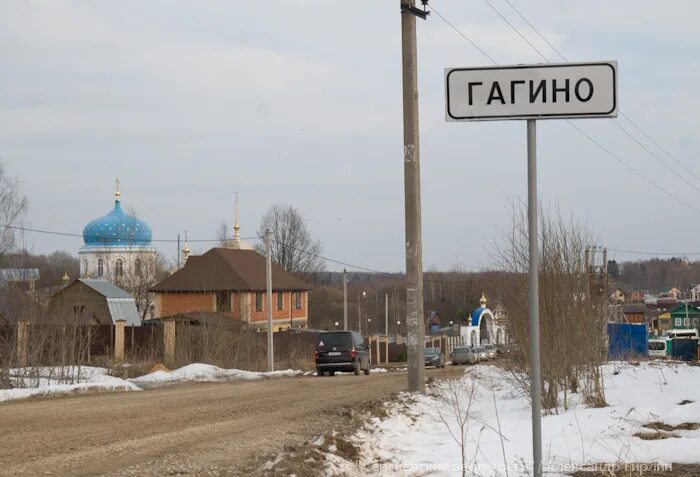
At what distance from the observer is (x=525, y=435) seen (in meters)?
11.0

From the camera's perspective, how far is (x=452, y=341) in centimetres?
7538

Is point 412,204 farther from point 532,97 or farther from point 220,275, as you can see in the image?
point 220,275

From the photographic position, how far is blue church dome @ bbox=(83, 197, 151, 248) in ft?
274

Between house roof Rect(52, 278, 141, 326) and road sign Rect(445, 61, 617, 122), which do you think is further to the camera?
house roof Rect(52, 278, 141, 326)

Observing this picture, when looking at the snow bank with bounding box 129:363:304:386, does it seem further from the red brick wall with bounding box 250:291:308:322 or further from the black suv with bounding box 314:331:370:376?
the red brick wall with bounding box 250:291:308:322

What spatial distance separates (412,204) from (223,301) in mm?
44803

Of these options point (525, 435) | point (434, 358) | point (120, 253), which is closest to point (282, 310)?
point (434, 358)

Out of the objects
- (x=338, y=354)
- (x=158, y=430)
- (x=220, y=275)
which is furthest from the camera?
(x=220, y=275)

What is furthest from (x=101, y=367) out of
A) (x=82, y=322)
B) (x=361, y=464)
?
(x=361, y=464)

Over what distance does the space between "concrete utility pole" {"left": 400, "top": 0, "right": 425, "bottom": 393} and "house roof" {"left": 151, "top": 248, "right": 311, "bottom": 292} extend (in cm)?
4302

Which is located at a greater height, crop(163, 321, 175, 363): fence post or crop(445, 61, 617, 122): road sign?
crop(445, 61, 617, 122): road sign

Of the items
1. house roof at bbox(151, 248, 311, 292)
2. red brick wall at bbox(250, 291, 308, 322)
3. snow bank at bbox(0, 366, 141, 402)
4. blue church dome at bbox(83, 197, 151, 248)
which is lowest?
snow bank at bbox(0, 366, 141, 402)

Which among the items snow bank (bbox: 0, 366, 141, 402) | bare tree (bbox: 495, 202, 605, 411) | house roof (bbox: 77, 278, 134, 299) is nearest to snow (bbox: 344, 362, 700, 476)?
bare tree (bbox: 495, 202, 605, 411)

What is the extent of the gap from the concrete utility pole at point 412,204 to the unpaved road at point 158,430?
52.1 inches
